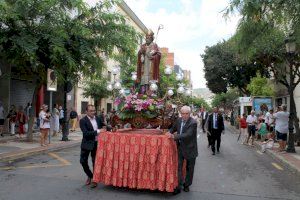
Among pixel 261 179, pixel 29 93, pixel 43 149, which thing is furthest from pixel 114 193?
pixel 29 93

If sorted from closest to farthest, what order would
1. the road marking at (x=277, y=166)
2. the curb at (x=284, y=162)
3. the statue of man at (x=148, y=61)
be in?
the statue of man at (x=148, y=61)
the curb at (x=284, y=162)
the road marking at (x=277, y=166)

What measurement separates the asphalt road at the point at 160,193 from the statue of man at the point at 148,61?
8.90 ft

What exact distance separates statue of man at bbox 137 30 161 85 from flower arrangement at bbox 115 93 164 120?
4.58 ft

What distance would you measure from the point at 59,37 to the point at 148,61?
685 cm

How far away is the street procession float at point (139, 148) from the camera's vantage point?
25.6ft

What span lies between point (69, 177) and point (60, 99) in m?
20.7

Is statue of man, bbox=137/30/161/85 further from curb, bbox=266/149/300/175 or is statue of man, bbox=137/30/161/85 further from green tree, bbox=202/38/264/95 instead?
green tree, bbox=202/38/264/95

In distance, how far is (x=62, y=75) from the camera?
17.3 meters

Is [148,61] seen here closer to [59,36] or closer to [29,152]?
[29,152]

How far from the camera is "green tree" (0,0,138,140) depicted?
15773mm

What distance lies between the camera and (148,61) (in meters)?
10.5

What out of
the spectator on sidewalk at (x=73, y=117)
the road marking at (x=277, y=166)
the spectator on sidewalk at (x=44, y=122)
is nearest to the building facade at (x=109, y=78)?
the spectator on sidewalk at (x=73, y=117)

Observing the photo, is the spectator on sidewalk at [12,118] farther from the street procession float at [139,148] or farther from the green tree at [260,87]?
the green tree at [260,87]

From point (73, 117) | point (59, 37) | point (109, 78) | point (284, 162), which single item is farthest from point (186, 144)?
point (109, 78)
